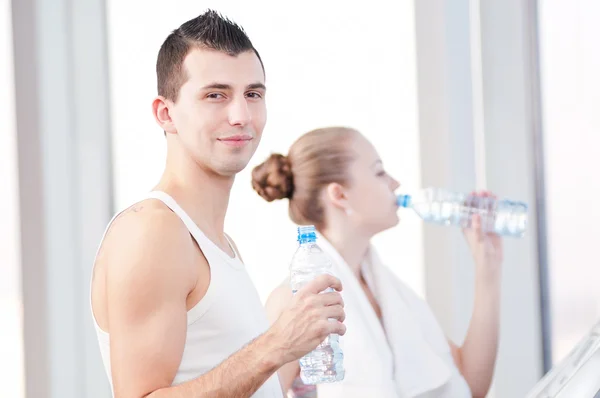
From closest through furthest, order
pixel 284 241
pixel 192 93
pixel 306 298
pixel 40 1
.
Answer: pixel 306 298, pixel 192 93, pixel 40 1, pixel 284 241

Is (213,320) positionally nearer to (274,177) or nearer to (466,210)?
(274,177)

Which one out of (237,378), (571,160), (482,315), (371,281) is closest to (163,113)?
(237,378)

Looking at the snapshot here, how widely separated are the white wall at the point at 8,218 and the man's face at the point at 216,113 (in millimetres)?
992

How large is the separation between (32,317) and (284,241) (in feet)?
2.22

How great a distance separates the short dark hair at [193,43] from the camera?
119 cm

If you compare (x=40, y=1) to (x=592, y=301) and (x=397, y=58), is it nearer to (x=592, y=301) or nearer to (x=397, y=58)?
(x=397, y=58)

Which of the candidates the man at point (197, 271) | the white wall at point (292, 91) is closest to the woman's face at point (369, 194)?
the white wall at point (292, 91)

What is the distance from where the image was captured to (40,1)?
211 centimetres

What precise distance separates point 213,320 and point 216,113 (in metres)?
0.29

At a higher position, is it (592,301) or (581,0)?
(581,0)

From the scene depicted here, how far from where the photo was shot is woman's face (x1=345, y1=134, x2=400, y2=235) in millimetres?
1953

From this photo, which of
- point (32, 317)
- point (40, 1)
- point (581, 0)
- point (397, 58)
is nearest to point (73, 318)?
point (32, 317)

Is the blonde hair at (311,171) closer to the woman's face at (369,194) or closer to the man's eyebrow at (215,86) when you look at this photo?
the woman's face at (369,194)

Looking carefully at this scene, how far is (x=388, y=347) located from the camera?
195 cm
